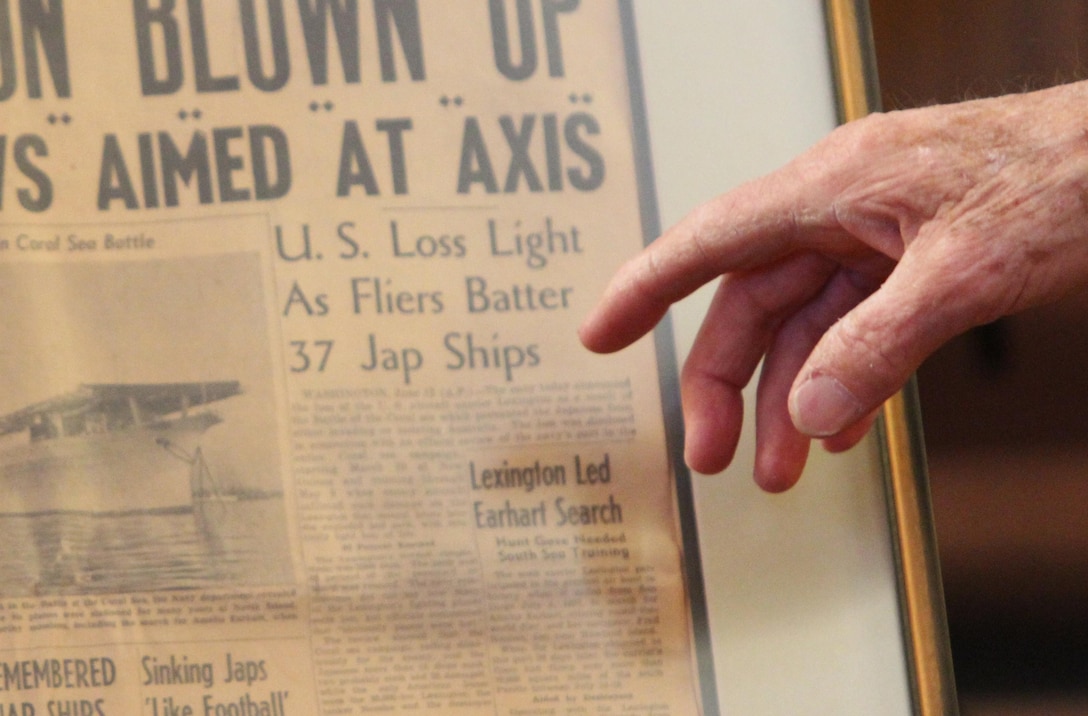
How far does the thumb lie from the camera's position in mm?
415

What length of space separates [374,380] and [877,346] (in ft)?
1.02

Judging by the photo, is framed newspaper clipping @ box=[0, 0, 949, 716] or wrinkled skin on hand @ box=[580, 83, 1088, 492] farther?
framed newspaper clipping @ box=[0, 0, 949, 716]

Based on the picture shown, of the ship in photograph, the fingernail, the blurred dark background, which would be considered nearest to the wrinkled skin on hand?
the fingernail

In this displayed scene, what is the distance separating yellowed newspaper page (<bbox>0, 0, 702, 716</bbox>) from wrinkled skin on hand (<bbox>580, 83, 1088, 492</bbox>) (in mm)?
62

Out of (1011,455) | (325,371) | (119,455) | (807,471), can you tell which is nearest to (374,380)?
(325,371)

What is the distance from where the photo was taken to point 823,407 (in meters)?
0.43

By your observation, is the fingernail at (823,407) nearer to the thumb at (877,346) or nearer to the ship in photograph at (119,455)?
the thumb at (877,346)

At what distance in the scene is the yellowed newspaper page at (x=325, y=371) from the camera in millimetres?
580

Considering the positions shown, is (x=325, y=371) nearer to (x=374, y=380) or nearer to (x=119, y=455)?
(x=374, y=380)

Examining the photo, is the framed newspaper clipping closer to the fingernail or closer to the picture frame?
the picture frame

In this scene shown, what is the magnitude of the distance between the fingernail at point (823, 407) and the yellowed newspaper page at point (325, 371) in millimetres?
162

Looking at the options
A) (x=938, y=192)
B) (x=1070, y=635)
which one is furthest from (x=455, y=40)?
(x=1070, y=635)

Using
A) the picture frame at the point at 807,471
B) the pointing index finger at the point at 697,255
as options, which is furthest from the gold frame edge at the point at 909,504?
the pointing index finger at the point at 697,255

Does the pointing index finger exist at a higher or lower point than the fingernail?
higher
